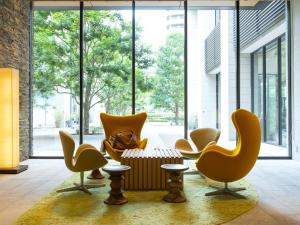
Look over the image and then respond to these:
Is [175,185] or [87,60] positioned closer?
[175,185]

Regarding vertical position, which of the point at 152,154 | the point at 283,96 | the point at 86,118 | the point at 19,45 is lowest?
the point at 152,154

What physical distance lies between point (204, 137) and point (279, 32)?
13.1 ft

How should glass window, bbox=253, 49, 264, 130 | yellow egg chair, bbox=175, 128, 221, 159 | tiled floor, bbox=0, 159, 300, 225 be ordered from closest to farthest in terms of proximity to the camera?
tiled floor, bbox=0, 159, 300, 225 → yellow egg chair, bbox=175, 128, 221, 159 → glass window, bbox=253, 49, 264, 130

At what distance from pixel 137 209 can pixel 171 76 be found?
4.80 meters

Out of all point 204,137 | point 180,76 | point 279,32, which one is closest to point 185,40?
point 180,76

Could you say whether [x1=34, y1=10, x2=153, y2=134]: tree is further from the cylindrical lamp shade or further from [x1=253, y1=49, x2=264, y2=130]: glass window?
[x1=253, y1=49, x2=264, y2=130]: glass window

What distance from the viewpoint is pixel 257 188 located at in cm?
496

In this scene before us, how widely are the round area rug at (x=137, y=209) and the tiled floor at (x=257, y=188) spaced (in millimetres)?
155

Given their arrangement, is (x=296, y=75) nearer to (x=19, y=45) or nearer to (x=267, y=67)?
(x=267, y=67)

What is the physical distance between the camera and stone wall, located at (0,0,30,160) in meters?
6.61

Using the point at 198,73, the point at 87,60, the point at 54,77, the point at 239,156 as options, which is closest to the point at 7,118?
the point at 54,77

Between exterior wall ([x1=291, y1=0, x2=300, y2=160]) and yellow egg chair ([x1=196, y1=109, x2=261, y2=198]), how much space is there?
3.72 metres

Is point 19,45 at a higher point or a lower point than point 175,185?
higher

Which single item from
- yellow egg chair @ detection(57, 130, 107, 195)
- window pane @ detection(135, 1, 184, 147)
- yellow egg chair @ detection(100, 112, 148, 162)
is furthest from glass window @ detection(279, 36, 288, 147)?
yellow egg chair @ detection(57, 130, 107, 195)
